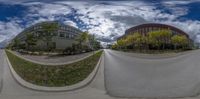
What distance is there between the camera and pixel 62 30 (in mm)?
2889

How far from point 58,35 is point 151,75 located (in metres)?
1.16

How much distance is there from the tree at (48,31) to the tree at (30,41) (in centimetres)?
10

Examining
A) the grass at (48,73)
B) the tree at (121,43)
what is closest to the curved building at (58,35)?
the tree at (121,43)

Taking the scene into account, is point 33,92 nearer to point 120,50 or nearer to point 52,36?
point 52,36

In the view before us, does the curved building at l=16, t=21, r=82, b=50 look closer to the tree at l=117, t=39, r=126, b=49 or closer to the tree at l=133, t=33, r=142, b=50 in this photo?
the tree at l=117, t=39, r=126, b=49

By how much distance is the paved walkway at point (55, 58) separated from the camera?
3.09 m

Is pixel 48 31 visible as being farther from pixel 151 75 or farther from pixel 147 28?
pixel 151 75

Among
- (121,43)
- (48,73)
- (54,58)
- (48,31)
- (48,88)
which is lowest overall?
(48,88)

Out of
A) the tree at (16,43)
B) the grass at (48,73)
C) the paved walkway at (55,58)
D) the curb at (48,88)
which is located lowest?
the curb at (48,88)

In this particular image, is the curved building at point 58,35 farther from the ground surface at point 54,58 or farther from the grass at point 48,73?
the grass at point 48,73

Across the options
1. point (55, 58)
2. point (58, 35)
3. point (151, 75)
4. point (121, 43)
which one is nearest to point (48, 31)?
point (58, 35)

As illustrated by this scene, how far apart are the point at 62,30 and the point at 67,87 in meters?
0.79

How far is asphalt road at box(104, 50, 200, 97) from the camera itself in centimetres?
327

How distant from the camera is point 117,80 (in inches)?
140
